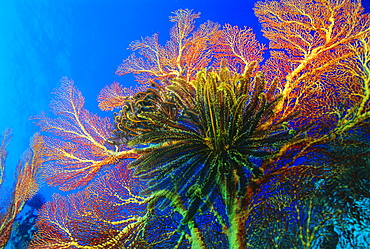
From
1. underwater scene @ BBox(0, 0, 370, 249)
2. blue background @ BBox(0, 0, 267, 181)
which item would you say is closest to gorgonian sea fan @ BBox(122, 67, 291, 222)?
underwater scene @ BBox(0, 0, 370, 249)

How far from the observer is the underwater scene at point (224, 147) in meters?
2.32

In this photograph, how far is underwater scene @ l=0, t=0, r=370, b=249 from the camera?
2316 millimetres

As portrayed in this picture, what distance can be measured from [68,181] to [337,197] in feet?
14.9

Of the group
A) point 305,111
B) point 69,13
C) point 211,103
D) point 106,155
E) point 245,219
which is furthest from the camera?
point 69,13

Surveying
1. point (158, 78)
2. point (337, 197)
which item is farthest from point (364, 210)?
point (158, 78)

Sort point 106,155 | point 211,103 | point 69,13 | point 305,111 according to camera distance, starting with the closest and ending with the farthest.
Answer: point 211,103 → point 305,111 → point 106,155 → point 69,13

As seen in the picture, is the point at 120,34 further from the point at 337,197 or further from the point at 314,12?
the point at 337,197

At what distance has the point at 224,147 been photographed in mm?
2252

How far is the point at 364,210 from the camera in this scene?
2596mm

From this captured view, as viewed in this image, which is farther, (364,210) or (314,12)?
(314,12)

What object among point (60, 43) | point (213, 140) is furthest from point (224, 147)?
point (60, 43)

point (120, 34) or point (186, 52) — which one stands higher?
point (120, 34)

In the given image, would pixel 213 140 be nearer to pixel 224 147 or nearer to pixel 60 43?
Result: pixel 224 147

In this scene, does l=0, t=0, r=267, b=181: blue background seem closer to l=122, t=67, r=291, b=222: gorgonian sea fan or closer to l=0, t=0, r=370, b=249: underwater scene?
l=0, t=0, r=370, b=249: underwater scene
